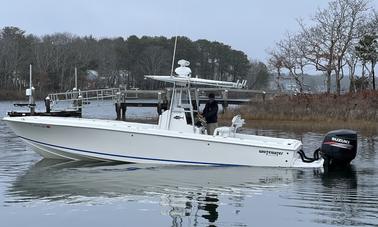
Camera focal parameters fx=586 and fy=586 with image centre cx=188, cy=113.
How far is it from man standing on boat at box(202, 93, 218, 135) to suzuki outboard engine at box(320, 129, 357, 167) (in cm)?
320

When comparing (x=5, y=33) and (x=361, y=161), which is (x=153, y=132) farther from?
(x=5, y=33)

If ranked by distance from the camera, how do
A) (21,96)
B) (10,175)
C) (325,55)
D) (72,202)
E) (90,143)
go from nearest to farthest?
(72,202)
(10,175)
(90,143)
(325,55)
(21,96)

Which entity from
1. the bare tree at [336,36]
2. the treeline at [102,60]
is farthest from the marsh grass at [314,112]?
the treeline at [102,60]

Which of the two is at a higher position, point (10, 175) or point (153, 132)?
point (153, 132)

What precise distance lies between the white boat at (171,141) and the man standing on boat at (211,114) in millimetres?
562

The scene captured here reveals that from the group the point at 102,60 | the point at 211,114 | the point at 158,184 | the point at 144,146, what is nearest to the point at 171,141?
the point at 144,146

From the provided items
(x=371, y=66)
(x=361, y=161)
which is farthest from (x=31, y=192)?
(x=371, y=66)

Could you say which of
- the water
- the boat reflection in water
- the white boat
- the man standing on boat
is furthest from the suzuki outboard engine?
the man standing on boat

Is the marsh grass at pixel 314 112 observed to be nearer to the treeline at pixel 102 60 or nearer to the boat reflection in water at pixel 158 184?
the boat reflection in water at pixel 158 184

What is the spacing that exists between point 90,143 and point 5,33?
343 feet

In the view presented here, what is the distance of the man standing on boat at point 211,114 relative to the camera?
16.9m

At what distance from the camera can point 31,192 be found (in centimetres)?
1265

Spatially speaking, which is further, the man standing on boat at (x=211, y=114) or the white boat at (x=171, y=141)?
the man standing on boat at (x=211, y=114)

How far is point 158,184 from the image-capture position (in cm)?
1360
